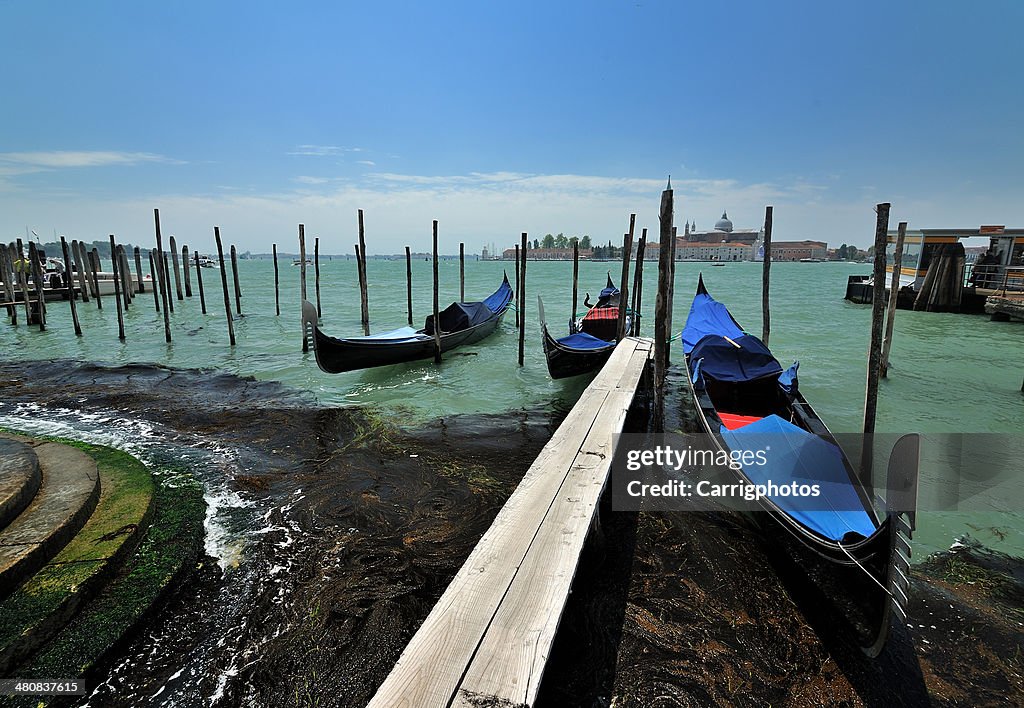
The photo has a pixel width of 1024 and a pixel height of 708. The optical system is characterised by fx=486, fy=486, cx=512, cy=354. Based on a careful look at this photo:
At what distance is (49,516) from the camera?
281 centimetres

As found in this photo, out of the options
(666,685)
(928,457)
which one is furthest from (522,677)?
(928,457)

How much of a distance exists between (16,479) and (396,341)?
5.33 metres

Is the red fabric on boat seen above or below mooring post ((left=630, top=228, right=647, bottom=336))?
below

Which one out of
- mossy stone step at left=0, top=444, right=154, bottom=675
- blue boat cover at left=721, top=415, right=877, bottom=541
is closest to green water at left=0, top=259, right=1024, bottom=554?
blue boat cover at left=721, top=415, right=877, bottom=541

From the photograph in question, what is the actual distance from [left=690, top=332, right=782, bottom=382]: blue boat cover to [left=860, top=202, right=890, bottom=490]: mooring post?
782 mm

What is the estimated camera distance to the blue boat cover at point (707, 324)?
23.7ft

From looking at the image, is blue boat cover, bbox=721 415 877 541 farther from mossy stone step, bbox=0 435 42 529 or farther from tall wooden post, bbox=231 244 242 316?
tall wooden post, bbox=231 244 242 316

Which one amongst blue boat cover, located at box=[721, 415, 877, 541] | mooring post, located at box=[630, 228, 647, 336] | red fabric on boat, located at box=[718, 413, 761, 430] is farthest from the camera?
mooring post, located at box=[630, 228, 647, 336]

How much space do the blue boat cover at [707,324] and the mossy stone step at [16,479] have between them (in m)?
6.84

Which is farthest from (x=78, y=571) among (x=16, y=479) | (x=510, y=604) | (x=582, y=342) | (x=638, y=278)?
(x=638, y=278)

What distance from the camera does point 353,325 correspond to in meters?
15.5

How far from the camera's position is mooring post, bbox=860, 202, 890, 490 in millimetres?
4031

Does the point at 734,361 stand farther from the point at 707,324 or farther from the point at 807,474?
the point at 707,324

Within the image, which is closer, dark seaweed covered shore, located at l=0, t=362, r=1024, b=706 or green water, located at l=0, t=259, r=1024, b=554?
dark seaweed covered shore, located at l=0, t=362, r=1024, b=706
